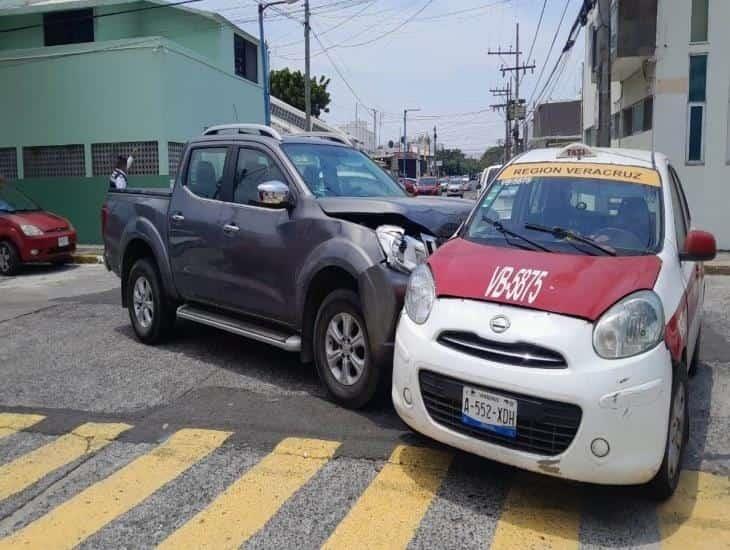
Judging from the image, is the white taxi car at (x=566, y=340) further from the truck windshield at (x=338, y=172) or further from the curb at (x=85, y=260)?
the curb at (x=85, y=260)

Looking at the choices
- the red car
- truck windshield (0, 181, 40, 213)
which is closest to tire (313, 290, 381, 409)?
the red car

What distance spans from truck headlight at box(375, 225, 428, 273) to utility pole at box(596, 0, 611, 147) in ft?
31.1

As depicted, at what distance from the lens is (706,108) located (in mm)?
14430

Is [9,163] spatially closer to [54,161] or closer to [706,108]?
[54,161]

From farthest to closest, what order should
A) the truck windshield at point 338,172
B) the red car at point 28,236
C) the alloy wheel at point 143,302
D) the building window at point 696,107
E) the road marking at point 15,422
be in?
the building window at point 696,107, the red car at point 28,236, the alloy wheel at point 143,302, the truck windshield at point 338,172, the road marking at point 15,422

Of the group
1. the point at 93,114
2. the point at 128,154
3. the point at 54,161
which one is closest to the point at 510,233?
the point at 128,154

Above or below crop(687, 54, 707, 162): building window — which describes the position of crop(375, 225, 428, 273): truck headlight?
below

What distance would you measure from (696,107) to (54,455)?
543 inches

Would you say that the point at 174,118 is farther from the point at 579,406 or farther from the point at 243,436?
the point at 579,406

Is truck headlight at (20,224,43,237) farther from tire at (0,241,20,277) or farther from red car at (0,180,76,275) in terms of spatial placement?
tire at (0,241,20,277)

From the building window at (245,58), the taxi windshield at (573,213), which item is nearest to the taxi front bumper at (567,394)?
the taxi windshield at (573,213)

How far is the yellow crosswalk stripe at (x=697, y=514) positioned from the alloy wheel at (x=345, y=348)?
211 centimetres

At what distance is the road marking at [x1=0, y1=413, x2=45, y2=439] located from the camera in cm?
514

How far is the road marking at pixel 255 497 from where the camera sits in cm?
357
